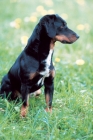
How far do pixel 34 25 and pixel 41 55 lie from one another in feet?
12.7

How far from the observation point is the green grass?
365cm

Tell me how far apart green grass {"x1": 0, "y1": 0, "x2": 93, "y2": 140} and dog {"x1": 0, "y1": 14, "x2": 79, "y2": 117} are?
226mm

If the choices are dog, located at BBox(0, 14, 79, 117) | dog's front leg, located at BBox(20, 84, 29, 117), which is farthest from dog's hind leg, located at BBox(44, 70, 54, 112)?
dog's front leg, located at BBox(20, 84, 29, 117)

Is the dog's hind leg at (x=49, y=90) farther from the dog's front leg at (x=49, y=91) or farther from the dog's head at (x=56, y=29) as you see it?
the dog's head at (x=56, y=29)

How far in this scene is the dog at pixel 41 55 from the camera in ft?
12.7

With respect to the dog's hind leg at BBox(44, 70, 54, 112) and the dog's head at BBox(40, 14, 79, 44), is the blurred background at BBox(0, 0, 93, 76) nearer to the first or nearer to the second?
the dog's hind leg at BBox(44, 70, 54, 112)

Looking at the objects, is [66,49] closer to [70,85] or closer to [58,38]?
[70,85]

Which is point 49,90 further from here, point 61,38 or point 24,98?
point 61,38

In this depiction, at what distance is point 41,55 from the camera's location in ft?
13.2

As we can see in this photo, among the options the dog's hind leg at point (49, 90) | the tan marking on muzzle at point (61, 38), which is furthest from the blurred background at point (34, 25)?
the tan marking on muzzle at point (61, 38)

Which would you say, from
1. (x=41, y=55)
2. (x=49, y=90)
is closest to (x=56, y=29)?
(x=41, y=55)

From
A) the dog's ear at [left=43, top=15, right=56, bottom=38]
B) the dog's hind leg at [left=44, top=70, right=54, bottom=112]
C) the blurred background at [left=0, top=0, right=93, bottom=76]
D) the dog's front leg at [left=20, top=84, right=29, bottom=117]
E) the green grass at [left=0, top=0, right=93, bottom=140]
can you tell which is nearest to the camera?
the green grass at [left=0, top=0, right=93, bottom=140]

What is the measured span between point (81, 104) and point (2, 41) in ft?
8.97

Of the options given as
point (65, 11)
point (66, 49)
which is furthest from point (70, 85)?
point (65, 11)
